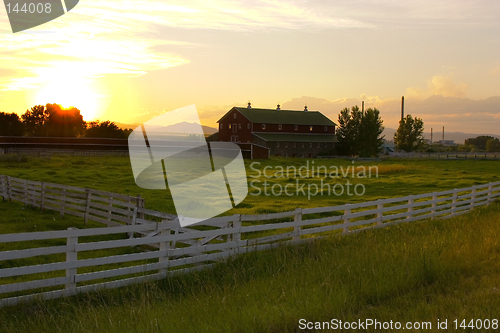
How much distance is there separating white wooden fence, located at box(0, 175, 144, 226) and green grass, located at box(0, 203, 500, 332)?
7178 millimetres

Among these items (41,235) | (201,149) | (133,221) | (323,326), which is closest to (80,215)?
(133,221)

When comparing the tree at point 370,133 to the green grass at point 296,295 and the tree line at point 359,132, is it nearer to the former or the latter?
the tree line at point 359,132

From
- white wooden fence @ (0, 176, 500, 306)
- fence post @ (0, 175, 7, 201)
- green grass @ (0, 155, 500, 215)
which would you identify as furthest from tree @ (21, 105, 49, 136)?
white wooden fence @ (0, 176, 500, 306)

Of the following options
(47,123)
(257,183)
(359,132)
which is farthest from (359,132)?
(47,123)

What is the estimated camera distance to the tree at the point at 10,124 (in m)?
88.2

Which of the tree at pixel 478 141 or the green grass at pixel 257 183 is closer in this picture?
the green grass at pixel 257 183

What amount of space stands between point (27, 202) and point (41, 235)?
14851mm

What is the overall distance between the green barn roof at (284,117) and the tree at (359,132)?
3335 mm

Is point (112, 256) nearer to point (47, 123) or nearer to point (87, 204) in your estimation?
point (87, 204)

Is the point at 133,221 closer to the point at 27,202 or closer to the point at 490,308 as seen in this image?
the point at 27,202

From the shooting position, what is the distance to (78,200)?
1738 cm

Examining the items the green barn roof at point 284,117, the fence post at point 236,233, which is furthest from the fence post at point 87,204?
the green barn roof at point 284,117

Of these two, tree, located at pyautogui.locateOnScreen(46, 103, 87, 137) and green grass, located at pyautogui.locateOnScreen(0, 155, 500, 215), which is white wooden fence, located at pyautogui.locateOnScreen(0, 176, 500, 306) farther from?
tree, located at pyautogui.locateOnScreen(46, 103, 87, 137)

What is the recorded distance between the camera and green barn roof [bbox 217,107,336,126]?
243 ft
